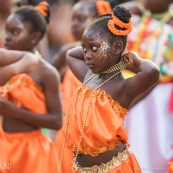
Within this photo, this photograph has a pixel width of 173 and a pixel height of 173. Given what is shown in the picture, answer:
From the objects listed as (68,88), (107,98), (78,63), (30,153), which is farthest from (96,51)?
(68,88)

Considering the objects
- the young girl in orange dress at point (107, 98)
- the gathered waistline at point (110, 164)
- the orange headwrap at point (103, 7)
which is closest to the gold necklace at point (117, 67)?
the young girl in orange dress at point (107, 98)

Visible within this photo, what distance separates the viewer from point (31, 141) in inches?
233

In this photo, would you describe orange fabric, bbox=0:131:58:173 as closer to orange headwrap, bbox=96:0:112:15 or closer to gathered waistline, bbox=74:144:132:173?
gathered waistline, bbox=74:144:132:173

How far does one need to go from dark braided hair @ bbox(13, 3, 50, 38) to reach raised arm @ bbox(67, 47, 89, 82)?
3.78 feet

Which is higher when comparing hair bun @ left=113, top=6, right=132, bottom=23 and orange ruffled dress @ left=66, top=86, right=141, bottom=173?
hair bun @ left=113, top=6, right=132, bottom=23

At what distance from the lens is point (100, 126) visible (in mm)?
4562

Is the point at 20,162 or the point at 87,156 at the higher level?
the point at 87,156

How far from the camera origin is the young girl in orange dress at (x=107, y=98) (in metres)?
4.56

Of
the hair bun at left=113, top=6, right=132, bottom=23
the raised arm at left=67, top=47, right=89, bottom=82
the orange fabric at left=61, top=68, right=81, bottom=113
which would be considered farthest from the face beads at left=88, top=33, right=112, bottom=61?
the orange fabric at left=61, top=68, right=81, bottom=113

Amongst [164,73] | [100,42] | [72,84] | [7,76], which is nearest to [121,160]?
[100,42]

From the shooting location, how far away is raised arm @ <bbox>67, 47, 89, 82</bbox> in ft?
16.8

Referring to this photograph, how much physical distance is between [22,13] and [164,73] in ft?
5.20

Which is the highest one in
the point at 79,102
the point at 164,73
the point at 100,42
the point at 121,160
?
the point at 100,42

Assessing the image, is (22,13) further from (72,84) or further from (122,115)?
(122,115)
